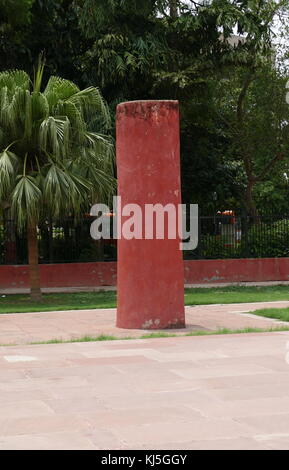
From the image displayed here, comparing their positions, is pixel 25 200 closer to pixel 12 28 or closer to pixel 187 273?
pixel 187 273

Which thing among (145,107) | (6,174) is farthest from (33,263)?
(145,107)

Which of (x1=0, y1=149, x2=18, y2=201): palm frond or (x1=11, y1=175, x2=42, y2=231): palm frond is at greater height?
(x1=0, y1=149, x2=18, y2=201): palm frond

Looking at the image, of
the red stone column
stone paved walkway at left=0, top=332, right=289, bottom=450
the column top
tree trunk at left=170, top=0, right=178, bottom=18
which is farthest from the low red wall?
stone paved walkway at left=0, top=332, right=289, bottom=450

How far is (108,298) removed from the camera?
19.5m

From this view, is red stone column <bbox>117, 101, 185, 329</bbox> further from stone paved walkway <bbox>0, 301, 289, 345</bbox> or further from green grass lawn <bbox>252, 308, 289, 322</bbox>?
green grass lawn <bbox>252, 308, 289, 322</bbox>

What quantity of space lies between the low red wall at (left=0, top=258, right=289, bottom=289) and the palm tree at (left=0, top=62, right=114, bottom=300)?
3719mm

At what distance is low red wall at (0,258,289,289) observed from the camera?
2236cm

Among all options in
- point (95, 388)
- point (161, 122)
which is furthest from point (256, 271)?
point (95, 388)

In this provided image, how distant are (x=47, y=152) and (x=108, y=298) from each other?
156 inches

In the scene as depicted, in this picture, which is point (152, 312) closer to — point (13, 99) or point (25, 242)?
point (13, 99)

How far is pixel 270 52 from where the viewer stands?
26766 millimetres

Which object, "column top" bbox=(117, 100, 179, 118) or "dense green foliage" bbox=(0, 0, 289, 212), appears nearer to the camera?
"column top" bbox=(117, 100, 179, 118)

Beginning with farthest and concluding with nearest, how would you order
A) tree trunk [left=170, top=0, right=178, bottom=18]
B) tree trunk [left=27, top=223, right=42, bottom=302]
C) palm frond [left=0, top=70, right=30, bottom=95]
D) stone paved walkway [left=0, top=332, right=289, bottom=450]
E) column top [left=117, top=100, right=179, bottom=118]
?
tree trunk [left=170, top=0, right=178, bottom=18] < tree trunk [left=27, top=223, right=42, bottom=302] < palm frond [left=0, top=70, right=30, bottom=95] < column top [left=117, top=100, right=179, bottom=118] < stone paved walkway [left=0, top=332, right=289, bottom=450]

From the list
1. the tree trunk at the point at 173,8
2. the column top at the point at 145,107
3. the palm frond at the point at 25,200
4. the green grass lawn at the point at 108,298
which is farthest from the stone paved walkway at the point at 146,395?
the tree trunk at the point at 173,8
